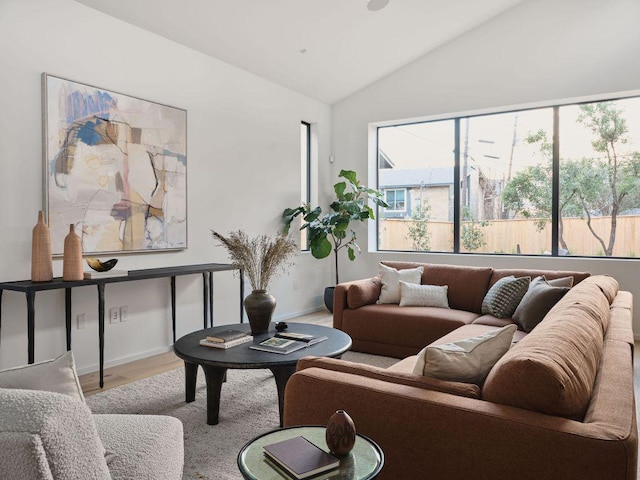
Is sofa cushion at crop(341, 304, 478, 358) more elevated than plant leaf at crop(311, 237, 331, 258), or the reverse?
plant leaf at crop(311, 237, 331, 258)

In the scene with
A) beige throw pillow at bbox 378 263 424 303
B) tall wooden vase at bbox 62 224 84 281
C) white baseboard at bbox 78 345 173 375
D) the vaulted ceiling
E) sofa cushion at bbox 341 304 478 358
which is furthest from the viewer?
beige throw pillow at bbox 378 263 424 303

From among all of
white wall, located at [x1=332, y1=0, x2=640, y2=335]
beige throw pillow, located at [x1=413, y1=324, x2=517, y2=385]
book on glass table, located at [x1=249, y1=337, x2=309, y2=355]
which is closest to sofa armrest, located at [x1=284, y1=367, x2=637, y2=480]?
beige throw pillow, located at [x1=413, y1=324, x2=517, y2=385]

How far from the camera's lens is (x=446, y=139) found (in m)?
6.14

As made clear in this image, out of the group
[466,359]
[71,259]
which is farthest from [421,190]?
[466,359]

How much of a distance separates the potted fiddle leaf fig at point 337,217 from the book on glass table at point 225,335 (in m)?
2.81

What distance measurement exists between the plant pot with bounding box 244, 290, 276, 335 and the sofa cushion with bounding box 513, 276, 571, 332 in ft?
5.88

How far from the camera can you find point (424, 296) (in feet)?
14.3

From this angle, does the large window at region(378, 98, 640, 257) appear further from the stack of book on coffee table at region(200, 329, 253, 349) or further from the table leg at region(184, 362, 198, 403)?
→ the table leg at region(184, 362, 198, 403)

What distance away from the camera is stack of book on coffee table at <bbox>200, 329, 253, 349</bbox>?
2.83 metres

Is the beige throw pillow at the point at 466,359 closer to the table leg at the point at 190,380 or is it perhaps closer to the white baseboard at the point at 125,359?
the table leg at the point at 190,380

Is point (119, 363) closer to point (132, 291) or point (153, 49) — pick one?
point (132, 291)

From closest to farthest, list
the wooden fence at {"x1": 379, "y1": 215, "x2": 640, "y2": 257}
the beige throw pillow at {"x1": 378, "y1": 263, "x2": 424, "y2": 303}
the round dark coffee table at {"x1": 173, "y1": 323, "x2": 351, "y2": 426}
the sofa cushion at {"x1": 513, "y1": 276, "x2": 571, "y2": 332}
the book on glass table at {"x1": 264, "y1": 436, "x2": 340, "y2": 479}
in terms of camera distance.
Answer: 1. the book on glass table at {"x1": 264, "y1": 436, "x2": 340, "y2": 479}
2. the round dark coffee table at {"x1": 173, "y1": 323, "x2": 351, "y2": 426}
3. the sofa cushion at {"x1": 513, "y1": 276, "x2": 571, "y2": 332}
4. the beige throw pillow at {"x1": 378, "y1": 263, "x2": 424, "y2": 303}
5. the wooden fence at {"x1": 379, "y1": 215, "x2": 640, "y2": 257}

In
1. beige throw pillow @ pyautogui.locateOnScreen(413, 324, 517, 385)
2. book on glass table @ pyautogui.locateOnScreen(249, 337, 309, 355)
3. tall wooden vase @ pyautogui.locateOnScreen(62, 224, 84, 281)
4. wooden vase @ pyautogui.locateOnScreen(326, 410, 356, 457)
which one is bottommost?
book on glass table @ pyautogui.locateOnScreen(249, 337, 309, 355)

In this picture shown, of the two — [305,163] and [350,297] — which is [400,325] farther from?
[305,163]
